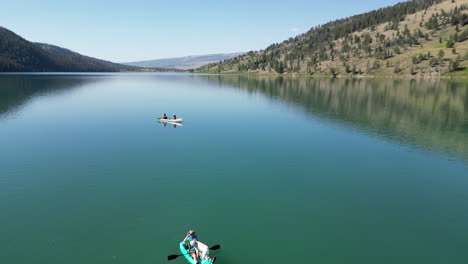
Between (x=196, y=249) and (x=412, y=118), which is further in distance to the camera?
(x=412, y=118)

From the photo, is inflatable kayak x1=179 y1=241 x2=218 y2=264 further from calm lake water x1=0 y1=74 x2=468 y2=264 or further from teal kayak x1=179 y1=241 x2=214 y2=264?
calm lake water x1=0 y1=74 x2=468 y2=264

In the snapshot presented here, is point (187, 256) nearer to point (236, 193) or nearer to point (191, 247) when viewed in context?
point (191, 247)

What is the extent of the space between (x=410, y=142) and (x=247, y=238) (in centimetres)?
3795

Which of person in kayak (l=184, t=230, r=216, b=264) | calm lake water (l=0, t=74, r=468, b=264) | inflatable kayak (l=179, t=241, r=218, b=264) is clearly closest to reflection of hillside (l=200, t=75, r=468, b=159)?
calm lake water (l=0, t=74, r=468, b=264)

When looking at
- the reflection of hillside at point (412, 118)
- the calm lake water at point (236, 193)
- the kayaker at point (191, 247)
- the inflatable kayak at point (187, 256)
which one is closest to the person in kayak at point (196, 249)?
the kayaker at point (191, 247)

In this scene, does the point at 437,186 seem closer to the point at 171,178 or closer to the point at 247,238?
the point at 247,238

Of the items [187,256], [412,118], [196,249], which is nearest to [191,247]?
[196,249]

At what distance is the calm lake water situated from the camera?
18250 millimetres

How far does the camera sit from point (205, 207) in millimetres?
23250

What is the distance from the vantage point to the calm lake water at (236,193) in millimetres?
18250

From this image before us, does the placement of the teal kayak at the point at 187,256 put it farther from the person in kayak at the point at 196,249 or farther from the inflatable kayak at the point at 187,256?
the person in kayak at the point at 196,249

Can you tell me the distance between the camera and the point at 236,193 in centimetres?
2602

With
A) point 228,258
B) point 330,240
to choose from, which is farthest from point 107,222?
point 330,240

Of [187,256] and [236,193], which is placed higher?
[236,193]
